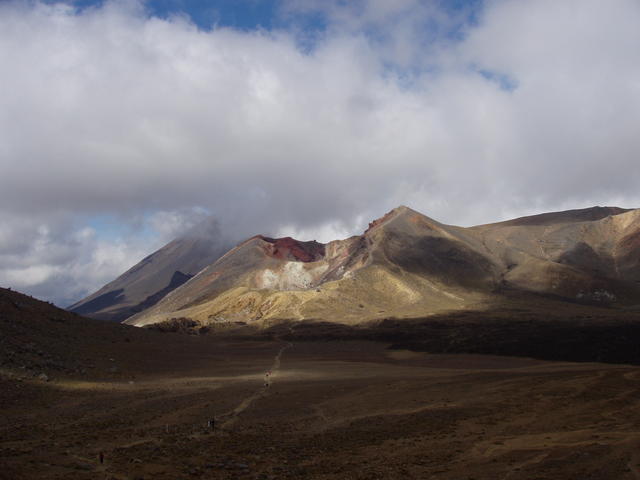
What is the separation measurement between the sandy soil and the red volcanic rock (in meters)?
129

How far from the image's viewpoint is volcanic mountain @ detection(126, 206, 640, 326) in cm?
10931

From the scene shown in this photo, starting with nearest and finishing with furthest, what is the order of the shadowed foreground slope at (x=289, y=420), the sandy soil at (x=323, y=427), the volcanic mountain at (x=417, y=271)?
the sandy soil at (x=323, y=427) < the shadowed foreground slope at (x=289, y=420) < the volcanic mountain at (x=417, y=271)

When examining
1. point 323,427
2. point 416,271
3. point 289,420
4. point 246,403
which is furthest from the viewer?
point 416,271

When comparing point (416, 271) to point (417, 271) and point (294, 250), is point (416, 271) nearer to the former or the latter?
point (417, 271)

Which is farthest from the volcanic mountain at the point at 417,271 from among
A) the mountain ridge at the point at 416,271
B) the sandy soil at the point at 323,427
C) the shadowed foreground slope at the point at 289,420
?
the sandy soil at the point at 323,427

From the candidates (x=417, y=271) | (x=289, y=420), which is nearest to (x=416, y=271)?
(x=417, y=271)

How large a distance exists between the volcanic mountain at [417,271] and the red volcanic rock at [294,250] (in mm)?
401

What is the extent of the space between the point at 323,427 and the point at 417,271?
105252mm

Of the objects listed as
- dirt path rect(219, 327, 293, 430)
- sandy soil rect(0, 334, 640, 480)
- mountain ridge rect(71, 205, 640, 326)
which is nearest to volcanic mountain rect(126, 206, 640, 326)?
mountain ridge rect(71, 205, 640, 326)

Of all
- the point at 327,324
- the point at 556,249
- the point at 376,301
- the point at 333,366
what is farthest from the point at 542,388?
the point at 556,249

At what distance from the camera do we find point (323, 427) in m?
21.8

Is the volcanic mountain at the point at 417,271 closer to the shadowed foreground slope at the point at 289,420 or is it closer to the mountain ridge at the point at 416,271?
the mountain ridge at the point at 416,271

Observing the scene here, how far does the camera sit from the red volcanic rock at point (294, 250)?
16941 centimetres

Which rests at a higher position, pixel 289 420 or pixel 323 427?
pixel 289 420
